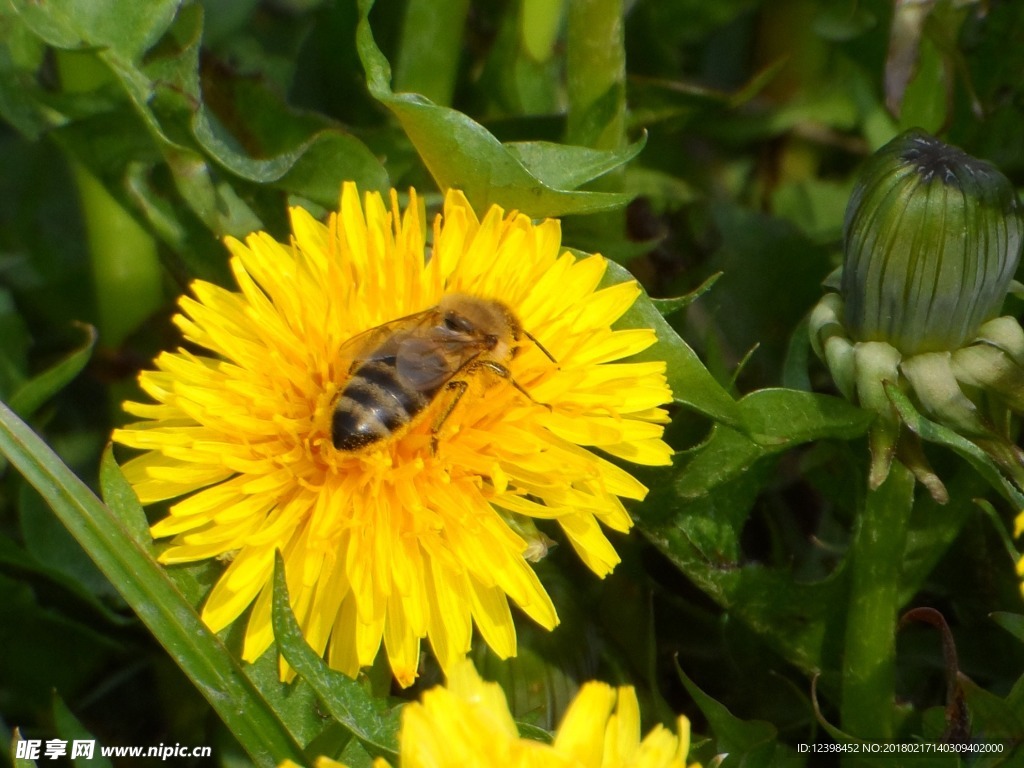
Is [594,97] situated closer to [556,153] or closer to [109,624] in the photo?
[556,153]

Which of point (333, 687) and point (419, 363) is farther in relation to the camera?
point (419, 363)

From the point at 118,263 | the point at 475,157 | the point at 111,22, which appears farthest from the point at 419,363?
the point at 118,263

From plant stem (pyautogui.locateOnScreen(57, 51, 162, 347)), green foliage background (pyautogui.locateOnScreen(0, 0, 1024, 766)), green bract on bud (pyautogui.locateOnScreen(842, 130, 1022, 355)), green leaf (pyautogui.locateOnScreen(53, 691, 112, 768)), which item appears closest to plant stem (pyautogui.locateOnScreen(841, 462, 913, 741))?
green foliage background (pyautogui.locateOnScreen(0, 0, 1024, 766))

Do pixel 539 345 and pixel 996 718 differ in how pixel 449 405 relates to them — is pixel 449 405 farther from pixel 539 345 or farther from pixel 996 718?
pixel 996 718

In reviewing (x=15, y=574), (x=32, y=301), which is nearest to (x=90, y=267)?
(x=32, y=301)

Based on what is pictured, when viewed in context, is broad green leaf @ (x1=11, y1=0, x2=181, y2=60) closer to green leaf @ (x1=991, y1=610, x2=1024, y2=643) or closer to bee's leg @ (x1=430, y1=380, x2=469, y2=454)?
bee's leg @ (x1=430, y1=380, x2=469, y2=454)
